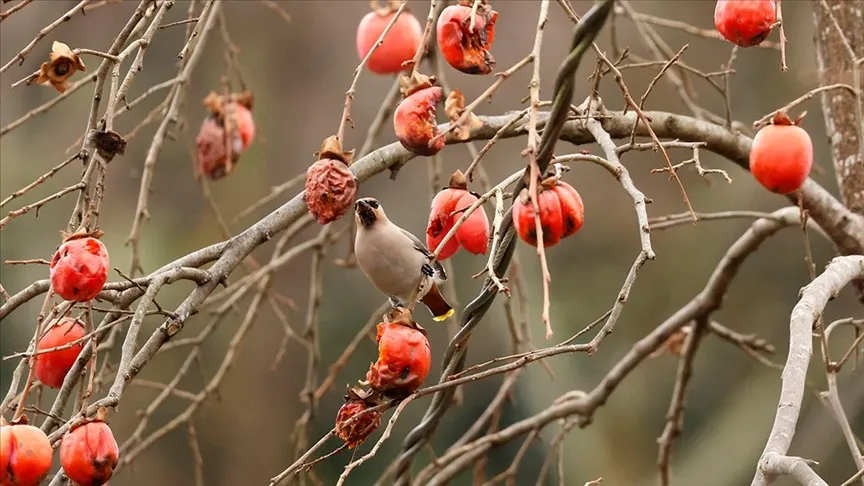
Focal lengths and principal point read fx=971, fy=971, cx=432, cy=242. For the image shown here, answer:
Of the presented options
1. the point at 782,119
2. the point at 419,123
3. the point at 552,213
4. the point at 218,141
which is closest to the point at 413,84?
the point at 419,123

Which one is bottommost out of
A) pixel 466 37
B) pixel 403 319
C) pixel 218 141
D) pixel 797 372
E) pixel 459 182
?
pixel 797 372

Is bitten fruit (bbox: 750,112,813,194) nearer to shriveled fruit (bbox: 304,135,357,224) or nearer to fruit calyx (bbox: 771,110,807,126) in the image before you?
fruit calyx (bbox: 771,110,807,126)

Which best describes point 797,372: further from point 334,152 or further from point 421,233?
point 421,233

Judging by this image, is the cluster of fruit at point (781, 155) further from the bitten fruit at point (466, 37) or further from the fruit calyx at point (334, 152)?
the fruit calyx at point (334, 152)

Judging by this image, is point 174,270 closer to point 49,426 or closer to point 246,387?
point 49,426

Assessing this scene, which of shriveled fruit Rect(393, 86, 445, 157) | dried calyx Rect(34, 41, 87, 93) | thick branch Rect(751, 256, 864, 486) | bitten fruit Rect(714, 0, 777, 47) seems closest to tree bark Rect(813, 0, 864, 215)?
thick branch Rect(751, 256, 864, 486)

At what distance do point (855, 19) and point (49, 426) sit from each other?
119cm

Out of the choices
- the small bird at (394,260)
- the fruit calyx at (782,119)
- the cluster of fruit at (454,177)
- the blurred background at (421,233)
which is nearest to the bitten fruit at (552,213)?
the cluster of fruit at (454,177)

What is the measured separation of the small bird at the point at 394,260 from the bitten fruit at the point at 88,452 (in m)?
0.34

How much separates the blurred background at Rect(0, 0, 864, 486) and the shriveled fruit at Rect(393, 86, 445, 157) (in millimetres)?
2315

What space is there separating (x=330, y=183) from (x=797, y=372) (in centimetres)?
46

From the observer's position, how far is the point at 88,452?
2.48ft

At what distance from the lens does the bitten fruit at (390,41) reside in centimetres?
129

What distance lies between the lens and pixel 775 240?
3.62 m
